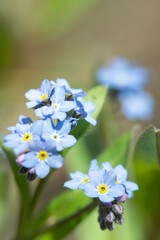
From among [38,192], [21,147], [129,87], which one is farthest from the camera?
[129,87]

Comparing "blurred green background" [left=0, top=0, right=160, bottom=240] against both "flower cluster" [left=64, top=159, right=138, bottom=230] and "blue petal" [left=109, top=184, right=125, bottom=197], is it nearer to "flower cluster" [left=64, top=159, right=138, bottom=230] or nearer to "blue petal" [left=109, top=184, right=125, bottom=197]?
"flower cluster" [left=64, top=159, right=138, bottom=230]

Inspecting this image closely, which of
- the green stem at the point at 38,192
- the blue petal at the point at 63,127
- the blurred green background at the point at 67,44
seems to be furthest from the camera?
the blurred green background at the point at 67,44

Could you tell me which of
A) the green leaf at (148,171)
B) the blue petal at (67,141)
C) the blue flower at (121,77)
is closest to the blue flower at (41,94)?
the blue petal at (67,141)

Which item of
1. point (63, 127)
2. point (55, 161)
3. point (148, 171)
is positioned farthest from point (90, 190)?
point (148, 171)

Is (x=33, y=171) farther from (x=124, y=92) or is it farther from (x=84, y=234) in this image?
(x=124, y=92)

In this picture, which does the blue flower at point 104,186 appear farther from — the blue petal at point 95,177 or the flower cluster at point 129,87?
the flower cluster at point 129,87

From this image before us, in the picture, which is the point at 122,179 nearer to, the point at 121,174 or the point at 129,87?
the point at 121,174
